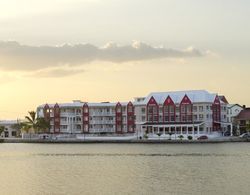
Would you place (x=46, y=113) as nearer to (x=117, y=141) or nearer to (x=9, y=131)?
(x=9, y=131)

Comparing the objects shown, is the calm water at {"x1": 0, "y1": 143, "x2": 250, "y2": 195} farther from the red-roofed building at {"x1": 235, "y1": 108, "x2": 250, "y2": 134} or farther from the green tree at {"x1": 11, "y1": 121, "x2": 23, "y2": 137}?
the green tree at {"x1": 11, "y1": 121, "x2": 23, "y2": 137}

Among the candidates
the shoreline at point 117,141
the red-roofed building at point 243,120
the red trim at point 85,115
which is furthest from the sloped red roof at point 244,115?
the red trim at point 85,115

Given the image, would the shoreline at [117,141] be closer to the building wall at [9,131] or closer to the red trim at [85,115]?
the red trim at [85,115]

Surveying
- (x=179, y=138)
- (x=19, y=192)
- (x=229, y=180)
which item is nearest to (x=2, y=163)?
(x=19, y=192)

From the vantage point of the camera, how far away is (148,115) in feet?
464

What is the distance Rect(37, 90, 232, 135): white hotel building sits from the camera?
135625 millimetres

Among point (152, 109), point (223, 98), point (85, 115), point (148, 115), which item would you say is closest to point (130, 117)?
point (148, 115)

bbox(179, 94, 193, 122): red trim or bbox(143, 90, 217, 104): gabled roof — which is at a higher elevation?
bbox(143, 90, 217, 104): gabled roof

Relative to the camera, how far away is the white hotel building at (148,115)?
445ft

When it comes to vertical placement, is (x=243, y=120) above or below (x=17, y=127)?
above

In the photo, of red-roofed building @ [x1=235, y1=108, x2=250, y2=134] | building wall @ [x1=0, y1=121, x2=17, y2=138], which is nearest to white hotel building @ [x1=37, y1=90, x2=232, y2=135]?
red-roofed building @ [x1=235, y1=108, x2=250, y2=134]

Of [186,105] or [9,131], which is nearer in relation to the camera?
[186,105]

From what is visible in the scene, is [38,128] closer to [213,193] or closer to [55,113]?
[55,113]

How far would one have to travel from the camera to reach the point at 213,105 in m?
137
